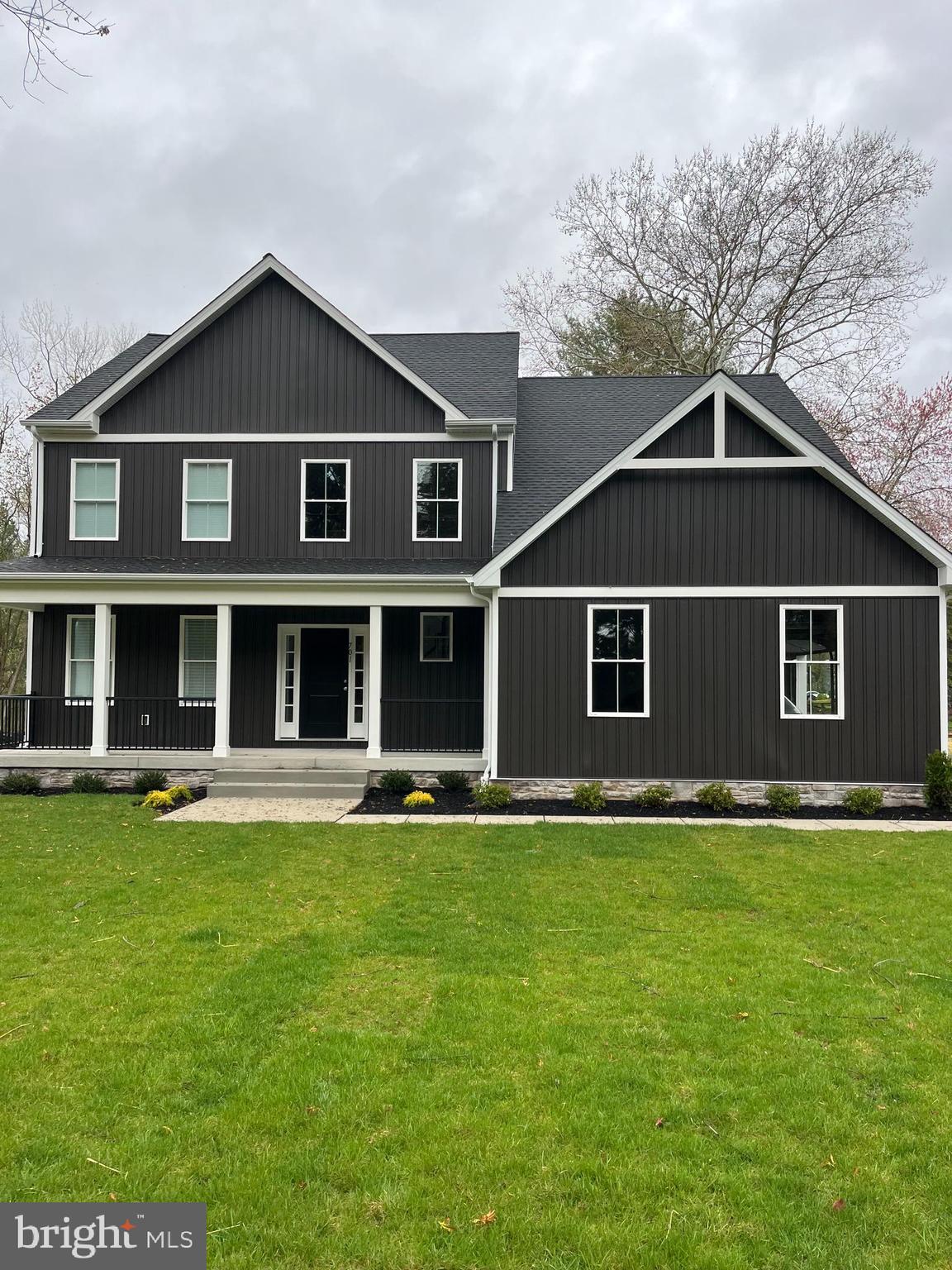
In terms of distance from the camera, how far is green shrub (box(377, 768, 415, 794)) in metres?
13.0

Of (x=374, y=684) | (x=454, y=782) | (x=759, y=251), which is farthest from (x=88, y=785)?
(x=759, y=251)

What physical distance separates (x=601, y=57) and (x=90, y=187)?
47.4 ft

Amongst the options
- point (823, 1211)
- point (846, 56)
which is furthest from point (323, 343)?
point (846, 56)

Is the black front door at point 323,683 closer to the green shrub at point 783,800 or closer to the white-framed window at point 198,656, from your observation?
the white-framed window at point 198,656

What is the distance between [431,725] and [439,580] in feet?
9.58

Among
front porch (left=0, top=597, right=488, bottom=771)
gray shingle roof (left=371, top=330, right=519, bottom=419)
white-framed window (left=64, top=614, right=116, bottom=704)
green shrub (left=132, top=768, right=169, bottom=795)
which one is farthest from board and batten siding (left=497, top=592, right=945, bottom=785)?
white-framed window (left=64, top=614, right=116, bottom=704)

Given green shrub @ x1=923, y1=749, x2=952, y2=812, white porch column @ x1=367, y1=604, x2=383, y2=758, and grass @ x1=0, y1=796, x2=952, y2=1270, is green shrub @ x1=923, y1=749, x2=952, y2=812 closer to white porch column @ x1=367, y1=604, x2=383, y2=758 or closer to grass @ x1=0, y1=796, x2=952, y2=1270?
grass @ x1=0, y1=796, x2=952, y2=1270

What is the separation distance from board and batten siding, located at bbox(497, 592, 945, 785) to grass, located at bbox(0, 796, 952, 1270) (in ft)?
15.7

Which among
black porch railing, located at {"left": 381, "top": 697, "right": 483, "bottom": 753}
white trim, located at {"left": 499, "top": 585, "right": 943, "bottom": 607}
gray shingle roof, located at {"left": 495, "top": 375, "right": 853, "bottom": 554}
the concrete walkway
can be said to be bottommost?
the concrete walkway

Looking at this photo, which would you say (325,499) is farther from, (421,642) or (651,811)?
(651,811)

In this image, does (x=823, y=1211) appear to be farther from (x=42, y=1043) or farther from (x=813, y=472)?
(x=813, y=472)

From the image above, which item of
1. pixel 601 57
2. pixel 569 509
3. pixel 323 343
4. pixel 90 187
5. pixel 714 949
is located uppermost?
pixel 601 57

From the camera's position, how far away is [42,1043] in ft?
13.7

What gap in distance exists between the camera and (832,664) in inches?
492
